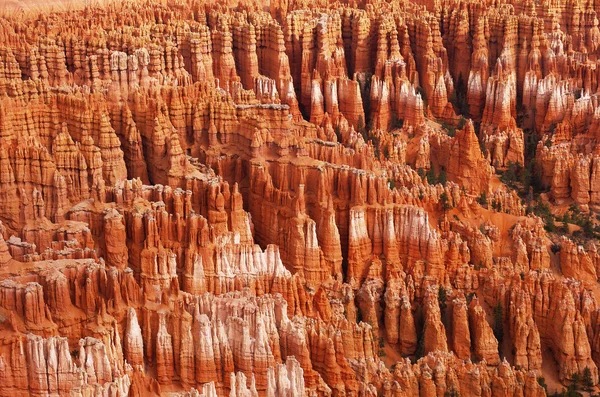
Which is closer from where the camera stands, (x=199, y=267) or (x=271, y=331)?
(x=271, y=331)

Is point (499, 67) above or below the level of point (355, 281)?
above

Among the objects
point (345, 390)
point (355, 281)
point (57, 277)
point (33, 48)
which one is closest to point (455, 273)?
point (355, 281)

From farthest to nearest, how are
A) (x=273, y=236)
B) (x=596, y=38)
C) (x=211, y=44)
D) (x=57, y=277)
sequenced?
(x=596, y=38) < (x=211, y=44) < (x=273, y=236) < (x=57, y=277)

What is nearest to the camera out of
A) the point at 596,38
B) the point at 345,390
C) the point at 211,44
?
the point at 345,390

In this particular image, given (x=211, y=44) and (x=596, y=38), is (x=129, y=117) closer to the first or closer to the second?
(x=211, y=44)

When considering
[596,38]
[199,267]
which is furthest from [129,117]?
[596,38]

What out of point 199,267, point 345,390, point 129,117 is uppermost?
point 129,117

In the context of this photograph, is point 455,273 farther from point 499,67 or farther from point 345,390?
point 499,67
